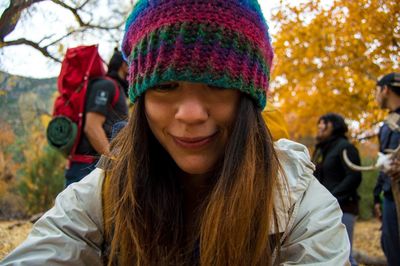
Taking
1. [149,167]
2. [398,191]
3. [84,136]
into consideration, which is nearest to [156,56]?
[149,167]

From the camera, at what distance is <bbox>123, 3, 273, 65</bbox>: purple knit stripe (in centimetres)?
143

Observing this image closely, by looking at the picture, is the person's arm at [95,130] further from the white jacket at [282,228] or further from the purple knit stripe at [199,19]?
the purple knit stripe at [199,19]

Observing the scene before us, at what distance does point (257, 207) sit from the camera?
1464mm

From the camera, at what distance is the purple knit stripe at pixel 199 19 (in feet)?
4.69

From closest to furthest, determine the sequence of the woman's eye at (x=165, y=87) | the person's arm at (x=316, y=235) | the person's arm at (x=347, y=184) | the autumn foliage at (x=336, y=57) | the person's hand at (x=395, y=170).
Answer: the person's arm at (x=316, y=235)
the woman's eye at (x=165, y=87)
the person's hand at (x=395, y=170)
the person's arm at (x=347, y=184)
the autumn foliage at (x=336, y=57)

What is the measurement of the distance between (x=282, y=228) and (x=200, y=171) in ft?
1.06

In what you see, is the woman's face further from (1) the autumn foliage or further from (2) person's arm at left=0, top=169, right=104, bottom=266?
(1) the autumn foliage

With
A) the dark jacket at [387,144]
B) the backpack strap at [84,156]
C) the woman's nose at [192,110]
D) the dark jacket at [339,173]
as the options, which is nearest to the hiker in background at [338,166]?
the dark jacket at [339,173]

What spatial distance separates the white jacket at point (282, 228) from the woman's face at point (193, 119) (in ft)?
0.92

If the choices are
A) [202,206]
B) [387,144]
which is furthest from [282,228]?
[387,144]

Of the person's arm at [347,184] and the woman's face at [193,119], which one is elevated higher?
the woman's face at [193,119]

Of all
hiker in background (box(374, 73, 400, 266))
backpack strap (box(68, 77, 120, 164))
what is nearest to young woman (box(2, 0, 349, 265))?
backpack strap (box(68, 77, 120, 164))

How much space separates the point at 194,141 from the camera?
1.51 m

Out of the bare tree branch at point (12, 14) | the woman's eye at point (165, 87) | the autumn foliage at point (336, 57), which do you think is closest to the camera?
the woman's eye at point (165, 87)
